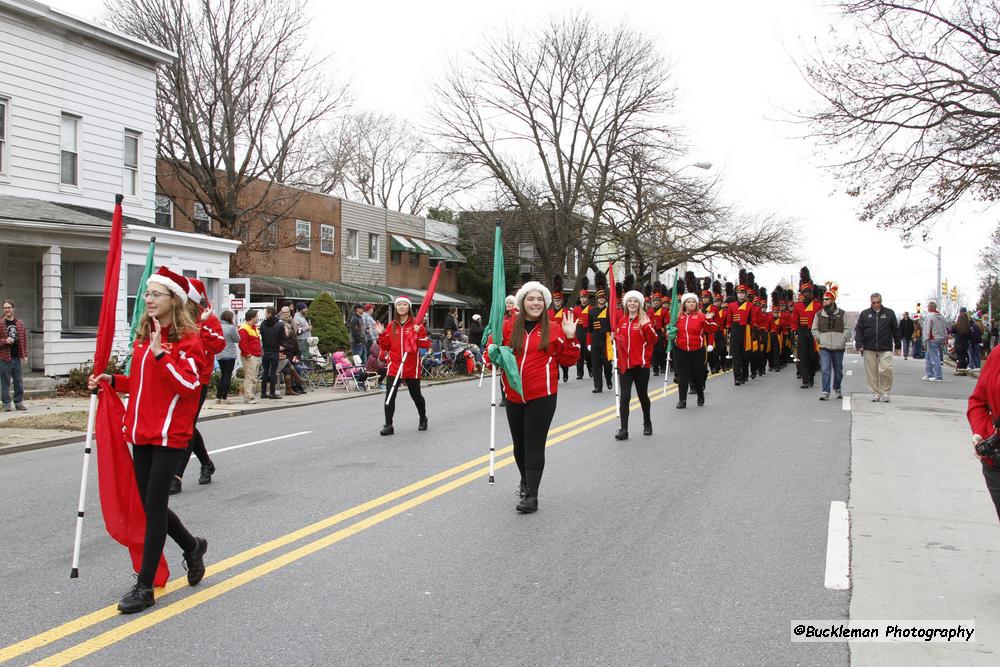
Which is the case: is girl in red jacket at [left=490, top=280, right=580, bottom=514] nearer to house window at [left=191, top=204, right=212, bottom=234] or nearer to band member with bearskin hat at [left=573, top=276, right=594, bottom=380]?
band member with bearskin hat at [left=573, top=276, right=594, bottom=380]

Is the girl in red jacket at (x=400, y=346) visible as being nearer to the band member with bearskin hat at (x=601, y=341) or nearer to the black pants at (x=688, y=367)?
the black pants at (x=688, y=367)

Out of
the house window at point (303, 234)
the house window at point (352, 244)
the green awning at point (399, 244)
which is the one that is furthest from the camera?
the green awning at point (399, 244)

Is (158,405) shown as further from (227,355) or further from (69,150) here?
(69,150)

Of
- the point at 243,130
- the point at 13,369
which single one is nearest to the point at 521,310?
the point at 13,369

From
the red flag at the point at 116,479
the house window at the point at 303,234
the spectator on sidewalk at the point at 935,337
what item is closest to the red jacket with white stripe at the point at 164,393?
the red flag at the point at 116,479

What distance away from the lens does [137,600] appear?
4793mm

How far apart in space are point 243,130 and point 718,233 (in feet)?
80.9

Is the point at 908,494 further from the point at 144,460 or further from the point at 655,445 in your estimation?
the point at 144,460

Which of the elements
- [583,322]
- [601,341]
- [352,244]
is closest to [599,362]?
[601,341]

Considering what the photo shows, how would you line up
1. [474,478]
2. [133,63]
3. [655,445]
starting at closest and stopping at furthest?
[474,478], [655,445], [133,63]

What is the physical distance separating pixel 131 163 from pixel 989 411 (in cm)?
2232

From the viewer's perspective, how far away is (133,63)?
22719 mm

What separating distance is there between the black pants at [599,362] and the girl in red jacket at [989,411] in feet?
43.2

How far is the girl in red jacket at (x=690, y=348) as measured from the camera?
1497cm
